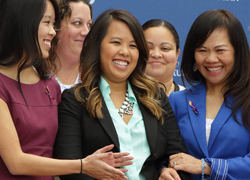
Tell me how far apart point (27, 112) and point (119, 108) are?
61 centimetres

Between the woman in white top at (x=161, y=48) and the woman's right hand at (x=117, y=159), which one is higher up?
the woman in white top at (x=161, y=48)

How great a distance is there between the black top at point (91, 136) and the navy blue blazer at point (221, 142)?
0.38ft

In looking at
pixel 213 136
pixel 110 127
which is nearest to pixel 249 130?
pixel 213 136

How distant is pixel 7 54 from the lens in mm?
2502

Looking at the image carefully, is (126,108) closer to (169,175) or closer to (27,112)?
(169,175)

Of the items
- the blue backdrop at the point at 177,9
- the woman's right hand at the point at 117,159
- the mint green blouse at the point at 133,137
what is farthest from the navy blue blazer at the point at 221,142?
the blue backdrop at the point at 177,9

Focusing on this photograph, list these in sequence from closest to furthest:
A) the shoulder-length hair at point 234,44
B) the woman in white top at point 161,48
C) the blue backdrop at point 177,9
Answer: the shoulder-length hair at point 234,44 < the woman in white top at point 161,48 < the blue backdrop at point 177,9

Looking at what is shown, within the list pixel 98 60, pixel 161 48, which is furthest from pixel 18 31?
pixel 161 48

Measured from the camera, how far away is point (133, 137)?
2719 mm

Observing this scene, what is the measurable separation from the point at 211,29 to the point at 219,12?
0.15 m

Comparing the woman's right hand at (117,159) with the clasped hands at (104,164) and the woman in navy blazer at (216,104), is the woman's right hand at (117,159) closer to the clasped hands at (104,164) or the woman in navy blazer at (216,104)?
the clasped hands at (104,164)

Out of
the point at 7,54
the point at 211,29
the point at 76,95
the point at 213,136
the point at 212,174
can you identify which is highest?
the point at 211,29

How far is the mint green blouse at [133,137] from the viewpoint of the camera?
2658 millimetres

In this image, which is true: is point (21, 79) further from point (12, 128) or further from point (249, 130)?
point (249, 130)
